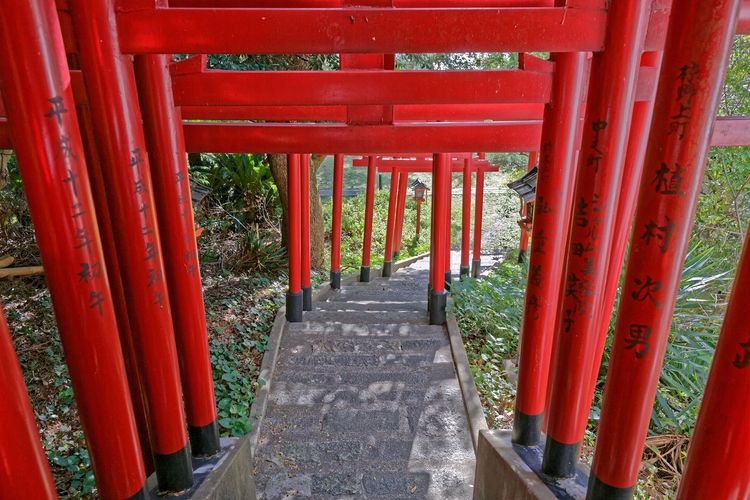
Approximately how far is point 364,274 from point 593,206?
7907 mm

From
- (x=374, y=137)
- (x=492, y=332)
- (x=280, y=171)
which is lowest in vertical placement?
(x=492, y=332)

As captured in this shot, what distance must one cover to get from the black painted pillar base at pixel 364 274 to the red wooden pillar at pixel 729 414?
8.55 metres

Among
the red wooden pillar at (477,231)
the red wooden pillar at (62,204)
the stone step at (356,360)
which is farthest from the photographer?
the red wooden pillar at (477,231)

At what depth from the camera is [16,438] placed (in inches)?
54.4

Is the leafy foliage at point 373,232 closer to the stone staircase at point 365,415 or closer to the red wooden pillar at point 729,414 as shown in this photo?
the stone staircase at point 365,415

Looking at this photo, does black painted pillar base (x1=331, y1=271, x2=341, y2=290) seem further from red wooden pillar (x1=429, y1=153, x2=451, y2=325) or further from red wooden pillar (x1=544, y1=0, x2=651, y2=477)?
red wooden pillar (x1=544, y1=0, x2=651, y2=477)

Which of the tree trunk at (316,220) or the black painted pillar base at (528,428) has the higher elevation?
the black painted pillar base at (528,428)

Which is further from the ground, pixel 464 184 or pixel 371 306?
pixel 464 184

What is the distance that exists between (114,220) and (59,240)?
14.2 inches

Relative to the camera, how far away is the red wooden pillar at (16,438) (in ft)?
4.42

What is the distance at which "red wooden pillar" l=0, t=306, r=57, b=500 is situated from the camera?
4.42ft

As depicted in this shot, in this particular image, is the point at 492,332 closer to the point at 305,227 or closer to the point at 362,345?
the point at 362,345

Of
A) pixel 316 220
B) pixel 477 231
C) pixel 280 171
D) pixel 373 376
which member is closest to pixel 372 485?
pixel 373 376

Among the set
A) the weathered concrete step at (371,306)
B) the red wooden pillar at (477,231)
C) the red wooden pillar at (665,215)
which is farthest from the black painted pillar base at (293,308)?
the red wooden pillar at (477,231)
